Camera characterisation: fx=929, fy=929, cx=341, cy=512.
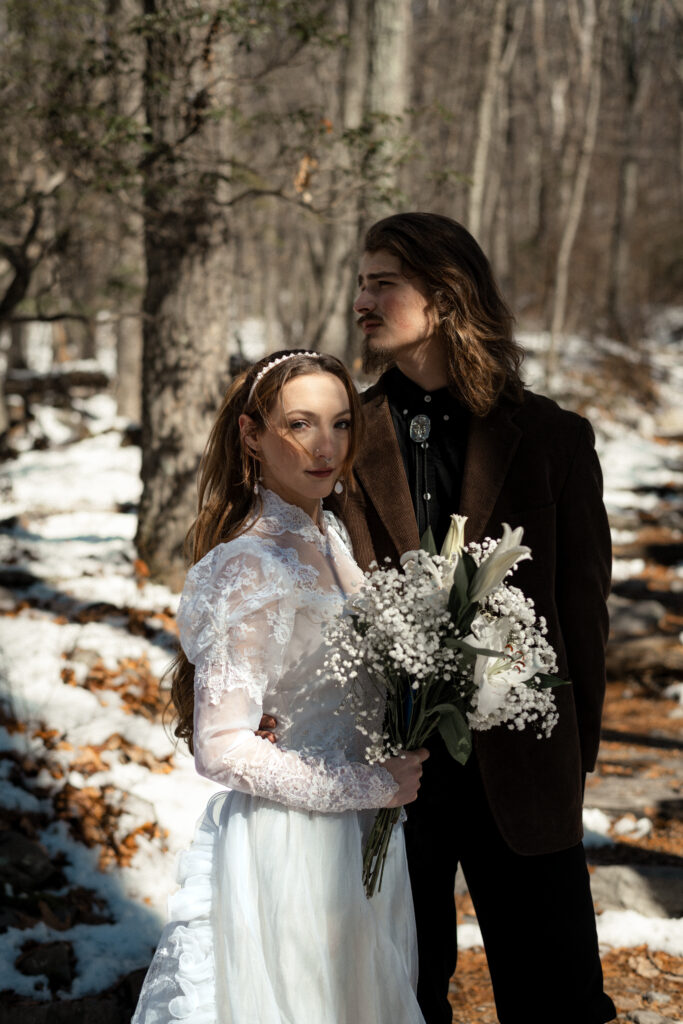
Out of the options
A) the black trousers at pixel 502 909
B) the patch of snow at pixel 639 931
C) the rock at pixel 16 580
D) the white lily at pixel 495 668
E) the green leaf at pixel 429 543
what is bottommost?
the patch of snow at pixel 639 931

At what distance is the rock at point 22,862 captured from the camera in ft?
12.0

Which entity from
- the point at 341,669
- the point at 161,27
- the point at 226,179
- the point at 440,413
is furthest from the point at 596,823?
the point at 161,27

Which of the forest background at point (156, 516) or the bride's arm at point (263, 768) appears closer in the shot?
the bride's arm at point (263, 768)

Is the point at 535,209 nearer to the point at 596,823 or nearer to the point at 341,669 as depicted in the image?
the point at 596,823

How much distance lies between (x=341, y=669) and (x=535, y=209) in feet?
84.9

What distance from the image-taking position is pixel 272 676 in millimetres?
1927

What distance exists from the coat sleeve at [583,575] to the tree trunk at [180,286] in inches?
165

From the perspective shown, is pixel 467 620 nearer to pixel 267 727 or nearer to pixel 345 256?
pixel 267 727

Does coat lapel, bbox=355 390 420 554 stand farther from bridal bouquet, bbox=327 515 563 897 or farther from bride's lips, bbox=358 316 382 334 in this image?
bridal bouquet, bbox=327 515 563 897

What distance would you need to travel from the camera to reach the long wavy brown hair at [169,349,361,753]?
Result: 82.0 inches

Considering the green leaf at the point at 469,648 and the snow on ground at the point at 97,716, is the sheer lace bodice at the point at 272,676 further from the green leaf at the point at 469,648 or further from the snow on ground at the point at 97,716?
the snow on ground at the point at 97,716

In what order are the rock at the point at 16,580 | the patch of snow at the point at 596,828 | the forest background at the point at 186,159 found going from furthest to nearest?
1. the rock at the point at 16,580
2. the forest background at the point at 186,159
3. the patch of snow at the point at 596,828

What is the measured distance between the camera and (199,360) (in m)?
6.36

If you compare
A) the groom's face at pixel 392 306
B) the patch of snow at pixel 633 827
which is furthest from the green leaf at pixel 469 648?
the patch of snow at pixel 633 827
